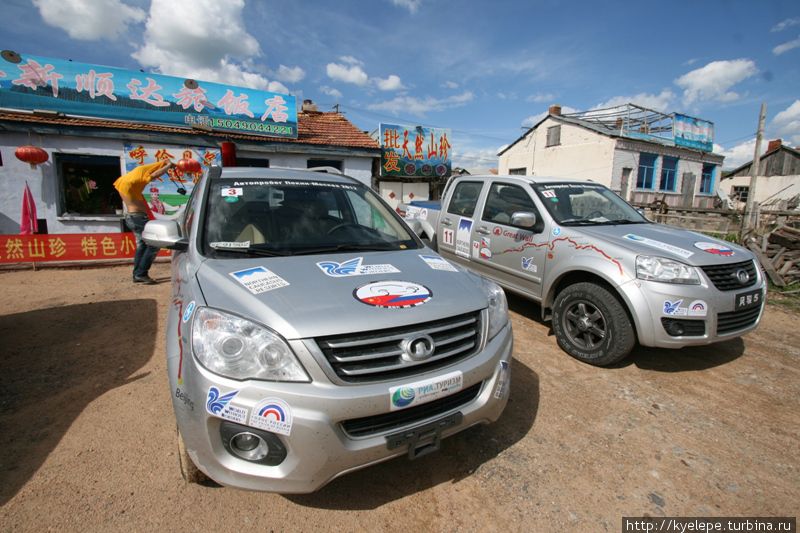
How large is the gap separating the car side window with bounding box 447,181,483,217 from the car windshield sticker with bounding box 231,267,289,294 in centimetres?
359

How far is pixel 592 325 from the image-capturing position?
351cm

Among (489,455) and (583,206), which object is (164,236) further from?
(583,206)

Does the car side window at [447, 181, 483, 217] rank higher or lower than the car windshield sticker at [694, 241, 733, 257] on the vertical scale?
higher

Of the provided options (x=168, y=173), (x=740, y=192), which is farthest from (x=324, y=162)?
(x=740, y=192)

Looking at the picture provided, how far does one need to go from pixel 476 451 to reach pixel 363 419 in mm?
1089

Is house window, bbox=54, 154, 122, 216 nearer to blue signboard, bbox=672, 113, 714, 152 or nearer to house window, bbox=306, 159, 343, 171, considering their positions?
house window, bbox=306, 159, 343, 171

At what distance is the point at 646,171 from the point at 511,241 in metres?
20.6

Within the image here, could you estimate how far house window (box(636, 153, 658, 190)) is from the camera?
20.0 meters

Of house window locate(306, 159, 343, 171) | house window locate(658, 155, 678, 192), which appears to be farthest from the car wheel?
house window locate(658, 155, 678, 192)

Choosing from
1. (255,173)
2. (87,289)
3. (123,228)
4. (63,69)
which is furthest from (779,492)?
(63,69)

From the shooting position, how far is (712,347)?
4.07 m

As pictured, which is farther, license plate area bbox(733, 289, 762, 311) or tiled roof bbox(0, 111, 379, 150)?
tiled roof bbox(0, 111, 379, 150)

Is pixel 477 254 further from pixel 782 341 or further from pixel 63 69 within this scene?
pixel 63 69

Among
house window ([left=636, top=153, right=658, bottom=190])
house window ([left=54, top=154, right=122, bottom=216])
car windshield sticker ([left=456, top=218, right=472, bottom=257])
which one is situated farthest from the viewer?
house window ([left=636, top=153, right=658, bottom=190])
